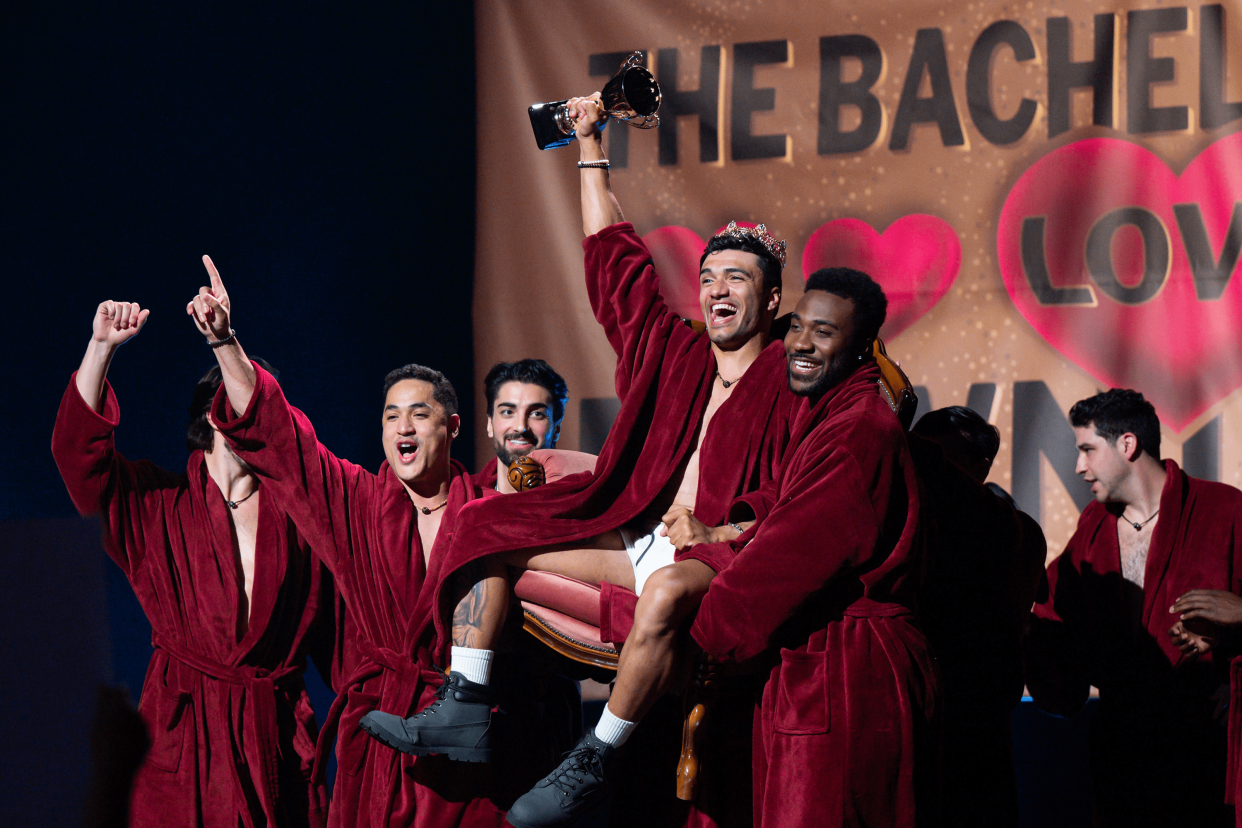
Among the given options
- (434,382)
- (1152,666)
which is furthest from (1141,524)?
(434,382)

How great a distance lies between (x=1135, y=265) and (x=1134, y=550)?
1.54 meters

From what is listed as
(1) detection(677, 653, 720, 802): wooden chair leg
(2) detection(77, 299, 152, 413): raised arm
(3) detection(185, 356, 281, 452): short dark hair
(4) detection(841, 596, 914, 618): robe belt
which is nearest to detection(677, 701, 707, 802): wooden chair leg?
(1) detection(677, 653, 720, 802): wooden chair leg

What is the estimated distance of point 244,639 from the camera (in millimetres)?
3535

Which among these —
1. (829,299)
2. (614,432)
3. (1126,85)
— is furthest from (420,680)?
(1126,85)

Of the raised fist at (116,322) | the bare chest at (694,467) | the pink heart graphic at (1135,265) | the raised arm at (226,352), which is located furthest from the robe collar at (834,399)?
the pink heart graphic at (1135,265)

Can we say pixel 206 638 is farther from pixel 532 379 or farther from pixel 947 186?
pixel 947 186

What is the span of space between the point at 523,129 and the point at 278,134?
130 cm

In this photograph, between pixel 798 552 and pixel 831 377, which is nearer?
pixel 798 552

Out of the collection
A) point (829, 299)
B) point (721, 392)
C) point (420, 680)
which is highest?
point (829, 299)

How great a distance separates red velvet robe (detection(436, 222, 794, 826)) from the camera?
2812 millimetres

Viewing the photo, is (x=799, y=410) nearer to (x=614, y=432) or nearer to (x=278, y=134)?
(x=614, y=432)

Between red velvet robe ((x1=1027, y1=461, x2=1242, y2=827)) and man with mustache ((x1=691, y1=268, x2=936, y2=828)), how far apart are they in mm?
1356

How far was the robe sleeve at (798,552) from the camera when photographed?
242 centimetres

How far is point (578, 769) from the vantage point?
2.57 metres
